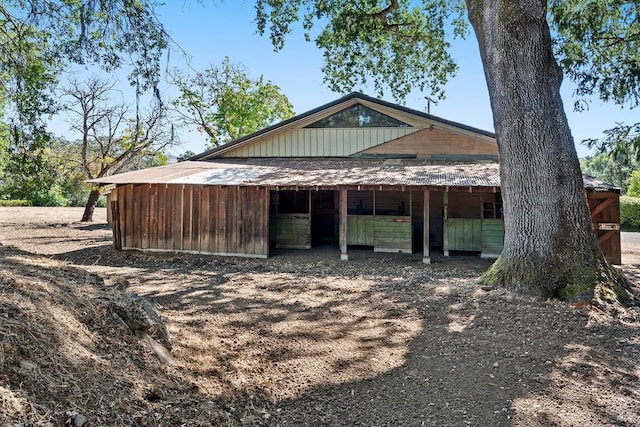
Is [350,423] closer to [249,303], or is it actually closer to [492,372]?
[492,372]

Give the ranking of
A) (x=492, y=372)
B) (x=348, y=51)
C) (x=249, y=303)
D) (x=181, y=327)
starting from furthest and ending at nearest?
(x=348, y=51) → (x=249, y=303) → (x=181, y=327) → (x=492, y=372)

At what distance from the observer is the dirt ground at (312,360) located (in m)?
2.36

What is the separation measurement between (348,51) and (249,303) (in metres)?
9.78

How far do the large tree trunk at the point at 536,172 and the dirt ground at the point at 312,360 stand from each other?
0.59 meters

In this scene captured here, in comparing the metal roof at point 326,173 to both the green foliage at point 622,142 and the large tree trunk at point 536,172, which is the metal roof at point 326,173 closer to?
the green foliage at point 622,142

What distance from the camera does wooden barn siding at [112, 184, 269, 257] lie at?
10406mm

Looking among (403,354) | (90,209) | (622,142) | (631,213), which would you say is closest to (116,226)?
(403,354)

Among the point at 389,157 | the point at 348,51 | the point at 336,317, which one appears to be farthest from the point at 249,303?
the point at 348,51

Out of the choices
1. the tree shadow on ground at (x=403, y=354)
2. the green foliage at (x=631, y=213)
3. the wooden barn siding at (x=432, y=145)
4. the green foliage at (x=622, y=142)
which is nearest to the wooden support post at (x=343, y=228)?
the tree shadow on ground at (x=403, y=354)

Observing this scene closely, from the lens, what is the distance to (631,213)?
792 inches

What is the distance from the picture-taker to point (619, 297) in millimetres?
5207

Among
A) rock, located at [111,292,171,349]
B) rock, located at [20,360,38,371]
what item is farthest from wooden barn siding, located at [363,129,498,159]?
rock, located at [20,360,38,371]

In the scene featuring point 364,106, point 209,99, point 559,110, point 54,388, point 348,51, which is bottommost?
point 54,388

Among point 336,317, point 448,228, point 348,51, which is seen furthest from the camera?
point 348,51
